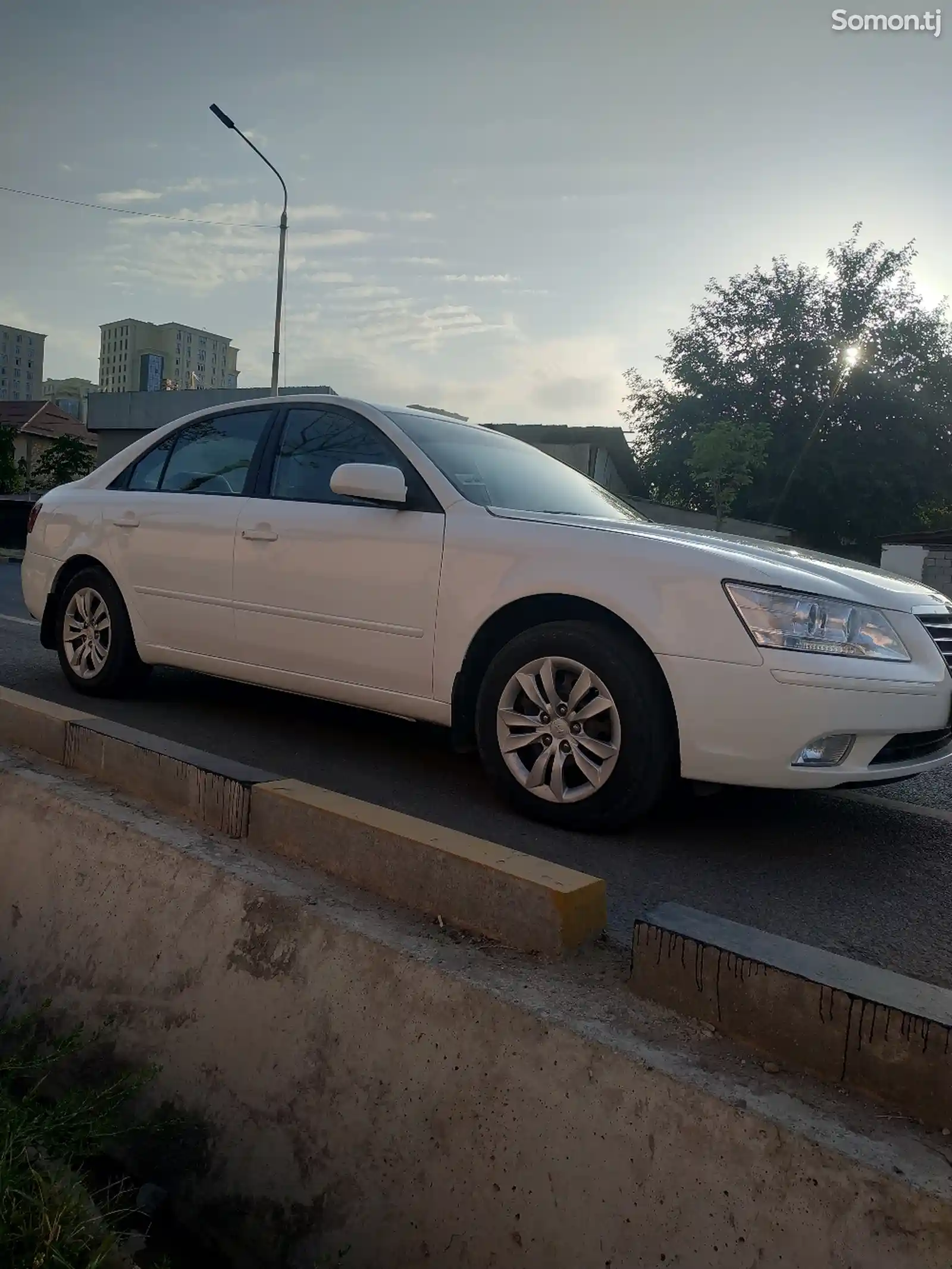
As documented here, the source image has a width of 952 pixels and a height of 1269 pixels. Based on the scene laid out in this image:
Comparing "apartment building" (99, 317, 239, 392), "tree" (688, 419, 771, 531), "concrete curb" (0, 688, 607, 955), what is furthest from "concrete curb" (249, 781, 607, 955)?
"apartment building" (99, 317, 239, 392)

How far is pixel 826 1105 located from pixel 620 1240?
415 millimetres

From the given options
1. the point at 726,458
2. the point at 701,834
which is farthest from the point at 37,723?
the point at 726,458

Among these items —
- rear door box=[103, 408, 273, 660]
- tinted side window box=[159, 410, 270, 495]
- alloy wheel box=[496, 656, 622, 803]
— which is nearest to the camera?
alloy wheel box=[496, 656, 622, 803]

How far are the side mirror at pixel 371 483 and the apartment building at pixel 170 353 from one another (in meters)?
55.7

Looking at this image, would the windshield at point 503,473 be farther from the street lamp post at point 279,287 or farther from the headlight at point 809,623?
the street lamp post at point 279,287

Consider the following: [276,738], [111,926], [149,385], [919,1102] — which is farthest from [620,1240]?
[149,385]

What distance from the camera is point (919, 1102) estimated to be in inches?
71.7

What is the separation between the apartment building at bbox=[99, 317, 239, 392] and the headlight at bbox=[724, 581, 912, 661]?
5685 centimetres

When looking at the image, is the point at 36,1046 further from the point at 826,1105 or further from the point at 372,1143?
the point at 826,1105

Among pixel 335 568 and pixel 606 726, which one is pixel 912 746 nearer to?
pixel 606 726

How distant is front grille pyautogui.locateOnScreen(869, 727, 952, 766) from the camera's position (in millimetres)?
3465

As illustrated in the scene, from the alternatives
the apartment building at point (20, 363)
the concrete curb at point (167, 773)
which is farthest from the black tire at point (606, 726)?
the apartment building at point (20, 363)

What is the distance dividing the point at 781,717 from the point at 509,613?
41.1 inches

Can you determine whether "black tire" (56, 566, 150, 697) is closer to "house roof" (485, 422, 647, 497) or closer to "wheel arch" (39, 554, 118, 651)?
"wheel arch" (39, 554, 118, 651)
